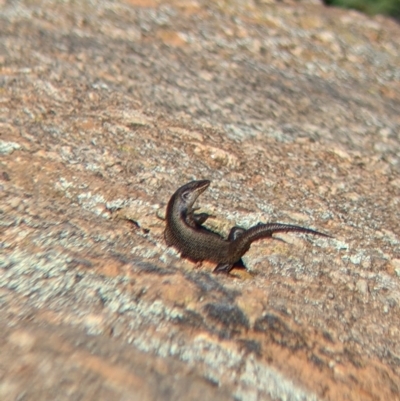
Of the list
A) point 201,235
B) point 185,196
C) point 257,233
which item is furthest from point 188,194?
point 257,233

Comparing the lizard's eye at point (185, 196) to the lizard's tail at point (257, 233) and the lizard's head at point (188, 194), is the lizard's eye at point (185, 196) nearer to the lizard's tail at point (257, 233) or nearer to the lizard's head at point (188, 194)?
the lizard's head at point (188, 194)

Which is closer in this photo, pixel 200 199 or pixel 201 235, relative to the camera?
pixel 201 235

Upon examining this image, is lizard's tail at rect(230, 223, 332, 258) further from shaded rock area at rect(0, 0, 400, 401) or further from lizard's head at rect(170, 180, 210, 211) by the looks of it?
lizard's head at rect(170, 180, 210, 211)

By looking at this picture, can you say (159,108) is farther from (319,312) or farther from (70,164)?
(319,312)

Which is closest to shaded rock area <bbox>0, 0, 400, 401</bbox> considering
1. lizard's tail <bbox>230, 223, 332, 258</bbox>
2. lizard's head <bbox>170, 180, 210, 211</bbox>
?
lizard's tail <bbox>230, 223, 332, 258</bbox>

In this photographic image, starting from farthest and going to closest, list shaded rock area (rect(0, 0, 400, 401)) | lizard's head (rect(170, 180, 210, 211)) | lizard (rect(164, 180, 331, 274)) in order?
lizard's head (rect(170, 180, 210, 211)) → lizard (rect(164, 180, 331, 274)) → shaded rock area (rect(0, 0, 400, 401))

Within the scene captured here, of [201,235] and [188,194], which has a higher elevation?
[188,194]

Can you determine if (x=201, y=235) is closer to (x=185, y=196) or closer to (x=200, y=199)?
(x=185, y=196)
